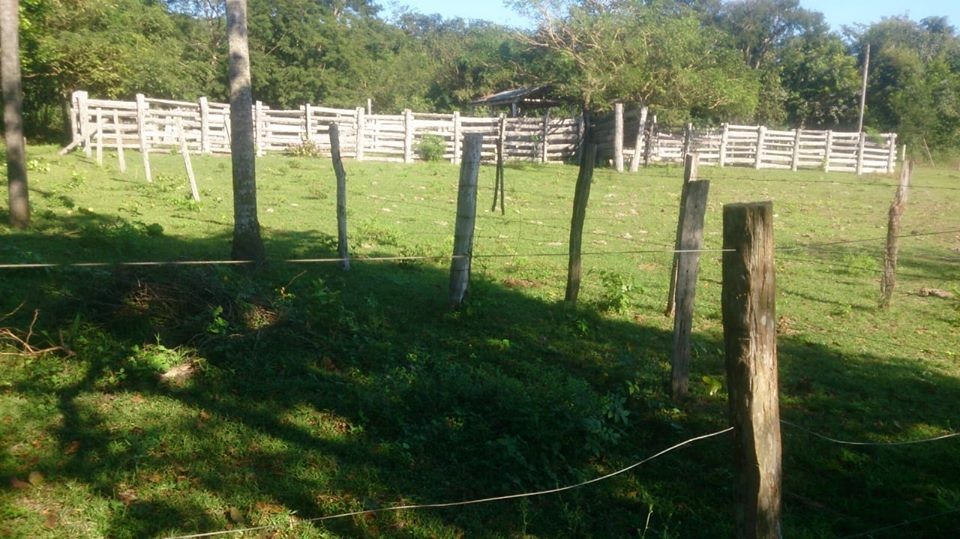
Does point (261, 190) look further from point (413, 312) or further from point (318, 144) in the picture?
point (318, 144)

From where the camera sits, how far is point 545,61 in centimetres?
3142

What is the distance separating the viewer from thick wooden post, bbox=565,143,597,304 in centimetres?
822

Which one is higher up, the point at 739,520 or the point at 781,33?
the point at 781,33

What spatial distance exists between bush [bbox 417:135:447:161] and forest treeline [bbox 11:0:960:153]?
4988mm

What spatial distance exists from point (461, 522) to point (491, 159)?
2471 centimetres

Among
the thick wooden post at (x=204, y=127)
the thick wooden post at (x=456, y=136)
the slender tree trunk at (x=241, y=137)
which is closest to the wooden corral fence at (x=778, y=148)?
the thick wooden post at (x=456, y=136)

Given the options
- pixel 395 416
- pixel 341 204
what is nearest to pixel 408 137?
pixel 341 204

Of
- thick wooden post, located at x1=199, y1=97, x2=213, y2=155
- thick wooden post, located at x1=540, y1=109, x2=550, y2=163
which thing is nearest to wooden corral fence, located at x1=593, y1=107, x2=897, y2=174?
thick wooden post, located at x1=540, y1=109, x2=550, y2=163

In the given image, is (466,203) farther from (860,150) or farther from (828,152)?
(860,150)

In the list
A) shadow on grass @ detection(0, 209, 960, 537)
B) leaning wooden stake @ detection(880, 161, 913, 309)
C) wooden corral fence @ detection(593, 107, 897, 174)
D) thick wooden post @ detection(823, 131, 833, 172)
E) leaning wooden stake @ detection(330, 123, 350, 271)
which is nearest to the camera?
shadow on grass @ detection(0, 209, 960, 537)

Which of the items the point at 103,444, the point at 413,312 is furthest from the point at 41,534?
the point at 413,312

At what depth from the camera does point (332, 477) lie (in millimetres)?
5184

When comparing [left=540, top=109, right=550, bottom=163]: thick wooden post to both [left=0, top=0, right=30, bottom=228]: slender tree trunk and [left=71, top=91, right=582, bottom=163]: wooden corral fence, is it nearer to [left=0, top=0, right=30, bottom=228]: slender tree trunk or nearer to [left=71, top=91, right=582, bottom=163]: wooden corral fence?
[left=71, top=91, right=582, bottom=163]: wooden corral fence

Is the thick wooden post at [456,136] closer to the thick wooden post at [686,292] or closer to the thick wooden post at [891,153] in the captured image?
the thick wooden post at [891,153]
